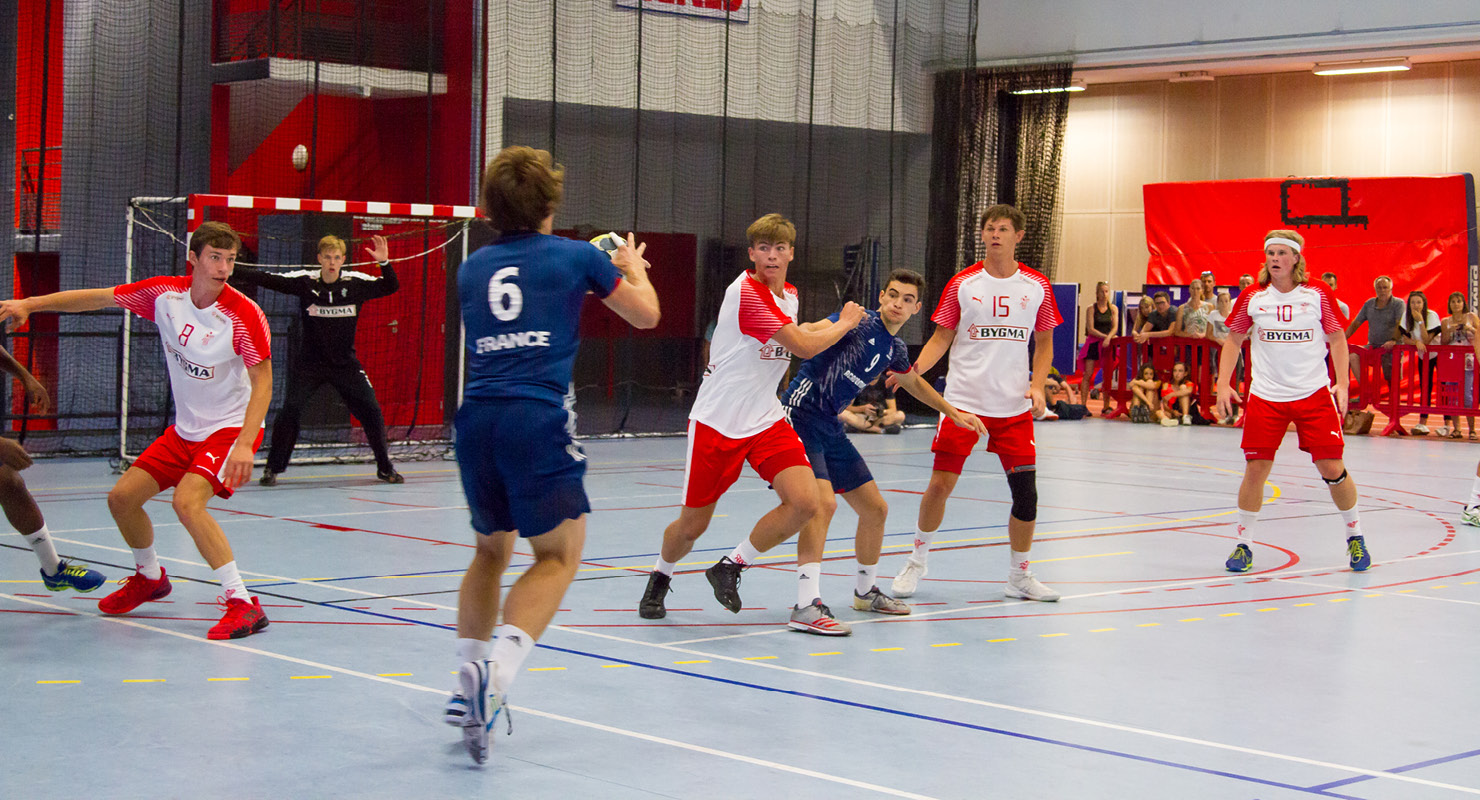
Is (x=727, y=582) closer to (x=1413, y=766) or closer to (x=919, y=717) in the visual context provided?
(x=919, y=717)

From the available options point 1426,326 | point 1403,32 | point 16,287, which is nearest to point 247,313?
point 16,287

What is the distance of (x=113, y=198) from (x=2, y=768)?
41.8ft

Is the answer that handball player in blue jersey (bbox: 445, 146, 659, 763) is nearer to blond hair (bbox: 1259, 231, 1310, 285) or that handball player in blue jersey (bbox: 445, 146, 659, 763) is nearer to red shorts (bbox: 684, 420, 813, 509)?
red shorts (bbox: 684, 420, 813, 509)

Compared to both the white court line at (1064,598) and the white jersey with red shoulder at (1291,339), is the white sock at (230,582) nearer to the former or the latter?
the white court line at (1064,598)

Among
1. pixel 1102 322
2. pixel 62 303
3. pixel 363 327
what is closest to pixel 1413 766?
pixel 62 303

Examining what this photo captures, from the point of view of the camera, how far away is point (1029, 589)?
7223 mm

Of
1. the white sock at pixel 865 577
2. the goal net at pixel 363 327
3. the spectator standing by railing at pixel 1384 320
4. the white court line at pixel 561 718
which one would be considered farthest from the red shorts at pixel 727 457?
the spectator standing by railing at pixel 1384 320

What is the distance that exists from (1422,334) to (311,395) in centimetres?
1362

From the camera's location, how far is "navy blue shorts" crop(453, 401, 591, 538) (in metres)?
4.15

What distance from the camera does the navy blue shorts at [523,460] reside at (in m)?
4.15

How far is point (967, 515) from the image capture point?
35.0 ft

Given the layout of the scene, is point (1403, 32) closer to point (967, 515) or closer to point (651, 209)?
point (651, 209)

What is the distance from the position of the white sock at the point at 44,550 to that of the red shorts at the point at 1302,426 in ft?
19.9

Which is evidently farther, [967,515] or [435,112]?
[435,112]
